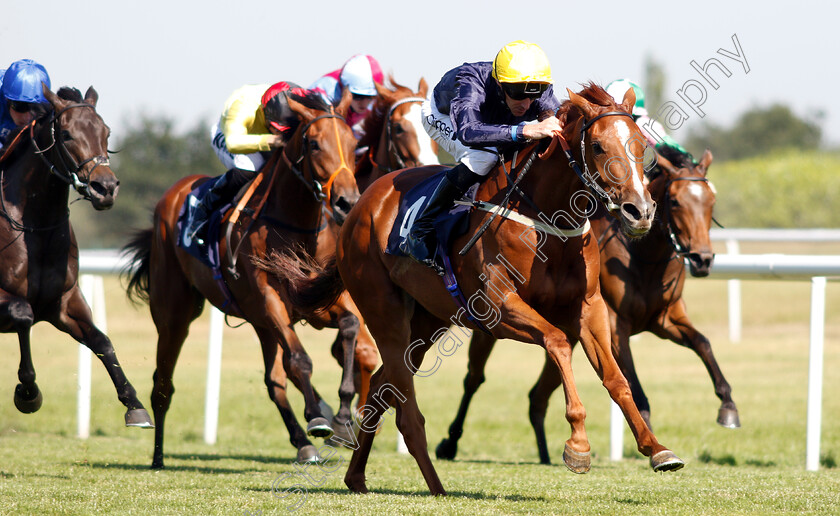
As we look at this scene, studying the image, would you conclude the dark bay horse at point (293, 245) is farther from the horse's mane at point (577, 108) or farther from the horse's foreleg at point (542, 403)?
the horse's mane at point (577, 108)

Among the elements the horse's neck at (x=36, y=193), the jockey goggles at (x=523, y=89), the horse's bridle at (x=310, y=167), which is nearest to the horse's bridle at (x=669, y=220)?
the horse's bridle at (x=310, y=167)

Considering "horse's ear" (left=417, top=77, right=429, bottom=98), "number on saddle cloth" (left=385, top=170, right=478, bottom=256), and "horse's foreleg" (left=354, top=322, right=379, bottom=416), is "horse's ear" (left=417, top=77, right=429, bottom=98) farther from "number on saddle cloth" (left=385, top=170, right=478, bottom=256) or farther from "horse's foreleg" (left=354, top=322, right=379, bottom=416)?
"number on saddle cloth" (left=385, top=170, right=478, bottom=256)

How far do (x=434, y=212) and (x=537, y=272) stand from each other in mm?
665

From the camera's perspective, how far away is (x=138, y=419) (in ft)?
18.8

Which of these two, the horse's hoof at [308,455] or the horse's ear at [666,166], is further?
the horse's ear at [666,166]

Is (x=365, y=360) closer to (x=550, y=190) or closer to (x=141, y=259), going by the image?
(x=550, y=190)

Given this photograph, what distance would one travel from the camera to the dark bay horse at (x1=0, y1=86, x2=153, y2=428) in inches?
227

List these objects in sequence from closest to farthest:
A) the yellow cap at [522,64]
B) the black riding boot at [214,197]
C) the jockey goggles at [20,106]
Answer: the yellow cap at [522,64]
the jockey goggles at [20,106]
the black riding boot at [214,197]

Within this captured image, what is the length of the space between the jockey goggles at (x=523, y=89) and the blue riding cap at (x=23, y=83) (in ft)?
10.3

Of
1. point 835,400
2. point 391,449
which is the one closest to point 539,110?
point 391,449

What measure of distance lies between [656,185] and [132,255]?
424cm

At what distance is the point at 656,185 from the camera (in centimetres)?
676

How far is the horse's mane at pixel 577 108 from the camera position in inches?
168

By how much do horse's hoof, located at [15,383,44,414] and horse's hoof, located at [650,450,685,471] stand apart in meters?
3.82
